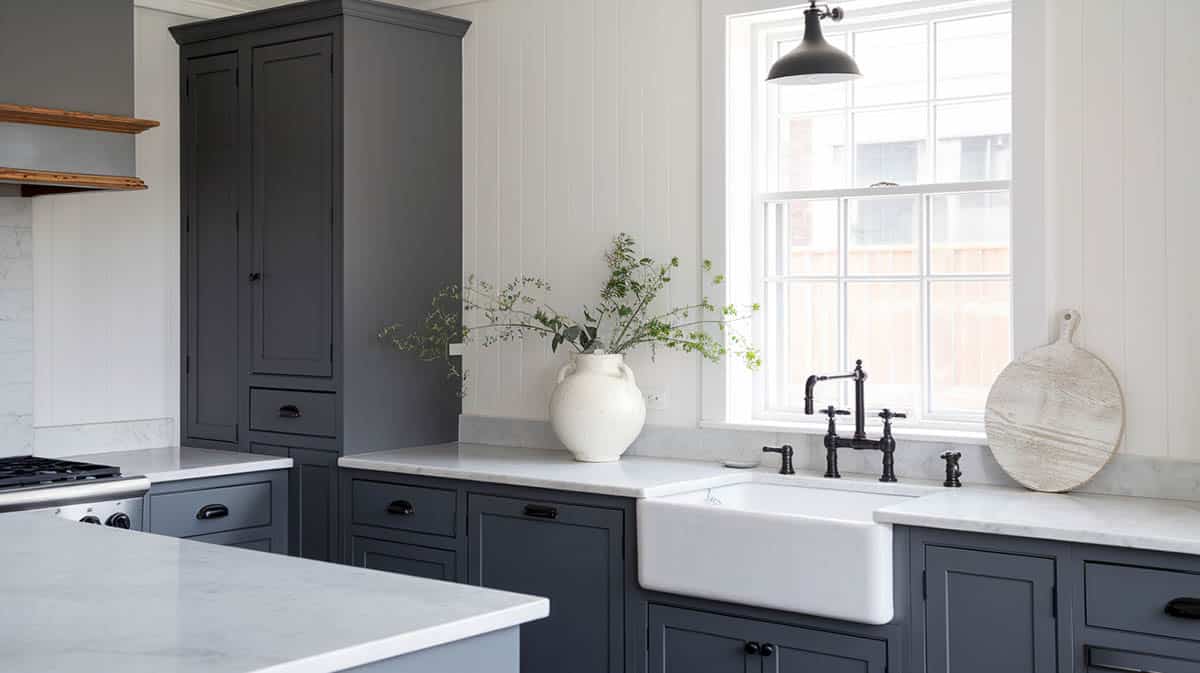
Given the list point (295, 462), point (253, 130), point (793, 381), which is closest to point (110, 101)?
point (253, 130)

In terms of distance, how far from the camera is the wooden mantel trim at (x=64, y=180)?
12.6ft

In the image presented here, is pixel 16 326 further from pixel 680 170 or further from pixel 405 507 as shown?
pixel 680 170

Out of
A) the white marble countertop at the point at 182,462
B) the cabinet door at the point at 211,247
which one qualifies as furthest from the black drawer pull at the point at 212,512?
the cabinet door at the point at 211,247

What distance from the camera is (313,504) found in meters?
4.53

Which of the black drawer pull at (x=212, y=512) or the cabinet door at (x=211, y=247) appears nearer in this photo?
the black drawer pull at (x=212, y=512)

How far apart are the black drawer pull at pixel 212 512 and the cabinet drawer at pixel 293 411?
0.41 m

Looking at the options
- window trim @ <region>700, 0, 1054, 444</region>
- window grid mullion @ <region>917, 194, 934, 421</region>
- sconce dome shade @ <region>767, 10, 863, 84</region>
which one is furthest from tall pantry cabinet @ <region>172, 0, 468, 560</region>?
window grid mullion @ <region>917, 194, 934, 421</region>

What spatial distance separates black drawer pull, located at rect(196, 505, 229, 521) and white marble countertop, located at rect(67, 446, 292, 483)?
11 cm

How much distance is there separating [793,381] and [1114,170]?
1257 mm

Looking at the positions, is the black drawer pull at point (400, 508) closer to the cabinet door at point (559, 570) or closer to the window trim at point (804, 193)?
the cabinet door at point (559, 570)

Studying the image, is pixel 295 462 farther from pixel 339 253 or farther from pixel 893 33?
pixel 893 33

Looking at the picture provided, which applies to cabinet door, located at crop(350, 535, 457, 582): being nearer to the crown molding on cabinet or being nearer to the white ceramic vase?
the white ceramic vase

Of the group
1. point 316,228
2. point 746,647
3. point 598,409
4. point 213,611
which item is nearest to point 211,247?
point 316,228

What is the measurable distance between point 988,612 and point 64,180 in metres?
3.02
